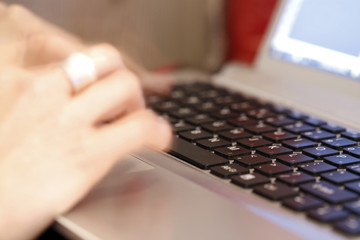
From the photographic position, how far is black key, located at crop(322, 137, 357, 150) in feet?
1.90

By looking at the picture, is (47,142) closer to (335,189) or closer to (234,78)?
(335,189)

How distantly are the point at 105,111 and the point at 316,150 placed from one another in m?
0.23

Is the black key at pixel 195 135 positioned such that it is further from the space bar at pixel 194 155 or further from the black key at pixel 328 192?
the black key at pixel 328 192

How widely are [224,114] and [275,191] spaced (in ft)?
0.78

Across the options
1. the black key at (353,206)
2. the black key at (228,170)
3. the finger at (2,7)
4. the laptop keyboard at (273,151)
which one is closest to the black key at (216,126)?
the laptop keyboard at (273,151)

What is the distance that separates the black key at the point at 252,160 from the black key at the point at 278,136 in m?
0.06

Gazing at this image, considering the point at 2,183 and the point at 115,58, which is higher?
the point at 115,58

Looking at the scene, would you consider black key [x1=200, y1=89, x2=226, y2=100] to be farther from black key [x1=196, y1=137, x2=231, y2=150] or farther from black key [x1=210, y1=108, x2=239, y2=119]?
black key [x1=196, y1=137, x2=231, y2=150]

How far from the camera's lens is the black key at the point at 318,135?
605 millimetres

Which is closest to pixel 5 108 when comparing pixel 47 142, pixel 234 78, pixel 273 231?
pixel 47 142

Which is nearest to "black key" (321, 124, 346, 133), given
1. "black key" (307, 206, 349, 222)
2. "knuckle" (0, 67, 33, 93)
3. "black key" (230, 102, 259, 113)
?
"black key" (230, 102, 259, 113)

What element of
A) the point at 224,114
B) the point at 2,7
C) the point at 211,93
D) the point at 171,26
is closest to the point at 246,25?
the point at 171,26

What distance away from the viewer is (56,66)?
0.51 meters

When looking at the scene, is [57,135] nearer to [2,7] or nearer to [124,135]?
[124,135]
